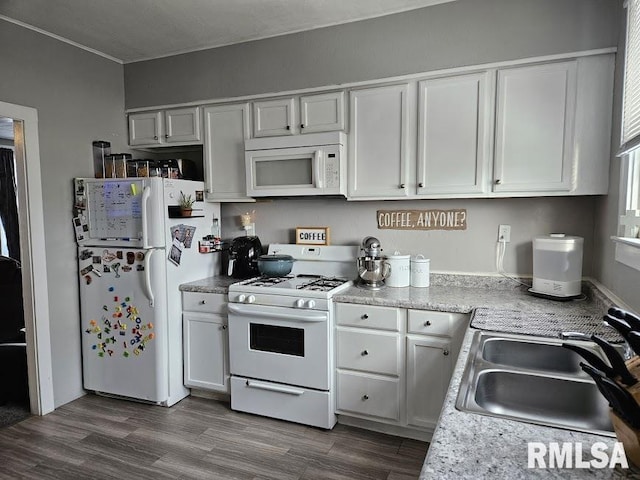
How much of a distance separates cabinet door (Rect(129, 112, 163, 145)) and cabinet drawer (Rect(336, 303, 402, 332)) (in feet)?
6.73

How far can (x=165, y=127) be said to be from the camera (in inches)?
131

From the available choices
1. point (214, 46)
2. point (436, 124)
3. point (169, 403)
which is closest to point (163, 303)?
point (169, 403)

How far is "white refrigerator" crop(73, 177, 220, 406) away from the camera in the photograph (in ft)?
9.31

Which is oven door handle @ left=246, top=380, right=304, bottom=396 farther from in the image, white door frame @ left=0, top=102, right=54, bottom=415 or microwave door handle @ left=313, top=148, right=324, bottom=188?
white door frame @ left=0, top=102, right=54, bottom=415

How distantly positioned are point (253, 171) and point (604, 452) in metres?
2.54

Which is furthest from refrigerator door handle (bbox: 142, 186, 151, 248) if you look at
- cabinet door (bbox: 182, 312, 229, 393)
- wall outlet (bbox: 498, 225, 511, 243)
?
wall outlet (bbox: 498, 225, 511, 243)

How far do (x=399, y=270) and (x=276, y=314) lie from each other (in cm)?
85

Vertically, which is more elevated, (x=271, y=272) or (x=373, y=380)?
(x=271, y=272)

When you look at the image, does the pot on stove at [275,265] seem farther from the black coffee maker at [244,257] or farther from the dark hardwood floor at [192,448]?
the dark hardwood floor at [192,448]

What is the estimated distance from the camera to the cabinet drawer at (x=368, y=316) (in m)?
2.41

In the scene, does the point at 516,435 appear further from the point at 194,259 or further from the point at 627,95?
the point at 194,259

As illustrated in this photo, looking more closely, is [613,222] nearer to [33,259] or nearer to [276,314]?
[276,314]

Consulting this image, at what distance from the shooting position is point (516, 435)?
3.09 ft

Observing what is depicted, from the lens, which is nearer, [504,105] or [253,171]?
[504,105]
